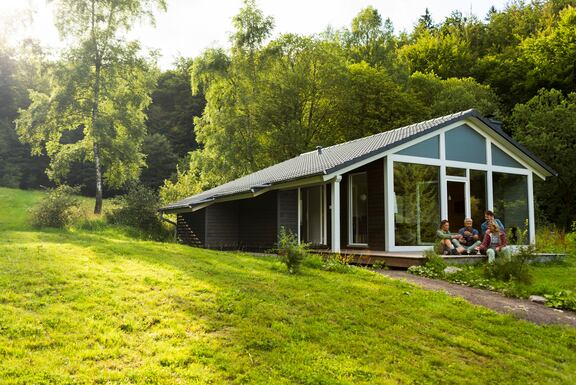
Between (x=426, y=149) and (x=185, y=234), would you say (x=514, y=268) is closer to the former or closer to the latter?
(x=426, y=149)

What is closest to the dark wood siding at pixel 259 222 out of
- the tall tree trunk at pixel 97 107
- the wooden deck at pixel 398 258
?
the wooden deck at pixel 398 258

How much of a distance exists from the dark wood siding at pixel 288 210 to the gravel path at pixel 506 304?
5.16 m

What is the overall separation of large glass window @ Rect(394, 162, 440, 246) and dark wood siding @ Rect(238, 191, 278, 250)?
3553 millimetres

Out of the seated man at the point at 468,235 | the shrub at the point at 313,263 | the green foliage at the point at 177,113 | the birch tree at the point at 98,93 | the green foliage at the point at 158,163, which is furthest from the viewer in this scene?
the green foliage at the point at 177,113

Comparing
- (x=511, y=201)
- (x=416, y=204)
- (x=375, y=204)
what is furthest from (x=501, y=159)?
(x=375, y=204)

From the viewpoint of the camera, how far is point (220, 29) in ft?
90.0

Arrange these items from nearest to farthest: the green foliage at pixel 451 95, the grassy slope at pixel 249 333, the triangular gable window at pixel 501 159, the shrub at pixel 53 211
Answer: the grassy slope at pixel 249 333 → the triangular gable window at pixel 501 159 → the shrub at pixel 53 211 → the green foliage at pixel 451 95

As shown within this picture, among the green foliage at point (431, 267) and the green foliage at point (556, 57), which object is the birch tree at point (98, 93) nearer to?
the green foliage at point (431, 267)

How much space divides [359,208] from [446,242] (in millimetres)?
2603

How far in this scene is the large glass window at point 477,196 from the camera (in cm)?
1273

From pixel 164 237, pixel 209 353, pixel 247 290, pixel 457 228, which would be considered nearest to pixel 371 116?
pixel 164 237

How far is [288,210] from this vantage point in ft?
42.7

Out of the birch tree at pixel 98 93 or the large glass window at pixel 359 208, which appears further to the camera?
the birch tree at pixel 98 93

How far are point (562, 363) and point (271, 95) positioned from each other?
78.9 ft
